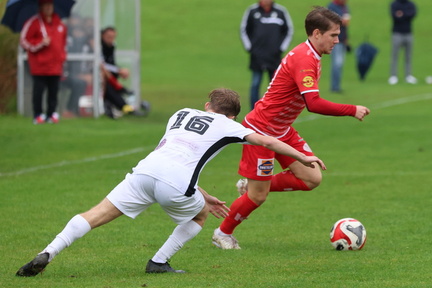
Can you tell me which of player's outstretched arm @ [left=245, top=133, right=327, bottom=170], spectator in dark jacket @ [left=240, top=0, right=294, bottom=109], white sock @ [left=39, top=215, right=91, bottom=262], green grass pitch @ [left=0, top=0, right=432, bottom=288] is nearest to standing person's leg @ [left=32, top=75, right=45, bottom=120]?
green grass pitch @ [left=0, top=0, right=432, bottom=288]

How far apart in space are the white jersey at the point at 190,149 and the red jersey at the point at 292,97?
4.04ft

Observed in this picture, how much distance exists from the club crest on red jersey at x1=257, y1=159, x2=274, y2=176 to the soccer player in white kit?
1386mm

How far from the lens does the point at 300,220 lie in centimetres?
1038

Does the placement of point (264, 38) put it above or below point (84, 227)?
below

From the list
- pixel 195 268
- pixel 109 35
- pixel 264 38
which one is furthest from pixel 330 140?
pixel 195 268

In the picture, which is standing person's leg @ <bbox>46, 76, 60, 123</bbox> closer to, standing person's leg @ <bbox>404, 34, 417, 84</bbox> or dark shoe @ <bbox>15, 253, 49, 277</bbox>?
dark shoe @ <bbox>15, 253, 49, 277</bbox>

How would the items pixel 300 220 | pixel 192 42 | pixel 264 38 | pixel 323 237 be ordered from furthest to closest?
1. pixel 192 42
2. pixel 264 38
3. pixel 300 220
4. pixel 323 237

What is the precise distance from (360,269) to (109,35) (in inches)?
524

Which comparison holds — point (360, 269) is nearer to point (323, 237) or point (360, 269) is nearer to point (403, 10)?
point (323, 237)

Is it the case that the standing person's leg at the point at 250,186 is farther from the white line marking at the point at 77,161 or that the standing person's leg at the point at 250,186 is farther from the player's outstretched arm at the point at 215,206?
the white line marking at the point at 77,161

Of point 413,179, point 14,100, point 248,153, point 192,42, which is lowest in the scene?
point 192,42

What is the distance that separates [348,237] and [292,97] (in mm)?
1333

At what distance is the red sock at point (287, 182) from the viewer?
9.08 meters

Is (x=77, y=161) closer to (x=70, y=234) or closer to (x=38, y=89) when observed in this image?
(x=38, y=89)
